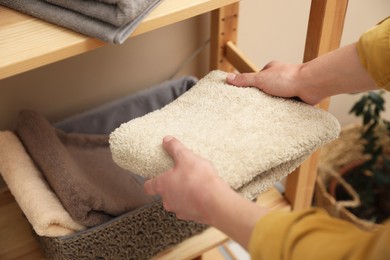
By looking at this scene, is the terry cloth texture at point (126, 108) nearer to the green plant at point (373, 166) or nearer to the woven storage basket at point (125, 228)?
the woven storage basket at point (125, 228)

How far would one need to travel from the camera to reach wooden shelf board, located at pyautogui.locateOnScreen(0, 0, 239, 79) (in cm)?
56

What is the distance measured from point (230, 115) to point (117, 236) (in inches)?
11.4

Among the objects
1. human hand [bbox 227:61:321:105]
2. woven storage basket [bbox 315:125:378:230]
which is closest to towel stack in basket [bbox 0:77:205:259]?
human hand [bbox 227:61:321:105]

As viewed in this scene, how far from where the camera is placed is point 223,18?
→ 1.03 metres

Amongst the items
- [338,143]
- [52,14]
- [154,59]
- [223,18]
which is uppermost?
[52,14]

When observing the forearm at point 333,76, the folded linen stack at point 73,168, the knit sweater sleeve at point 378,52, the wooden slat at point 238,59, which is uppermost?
the knit sweater sleeve at point 378,52

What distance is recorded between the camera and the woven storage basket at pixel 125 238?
0.77m

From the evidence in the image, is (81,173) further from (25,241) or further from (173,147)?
(173,147)

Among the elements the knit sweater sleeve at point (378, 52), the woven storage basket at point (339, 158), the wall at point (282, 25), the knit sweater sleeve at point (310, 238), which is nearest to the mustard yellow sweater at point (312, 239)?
the knit sweater sleeve at point (310, 238)

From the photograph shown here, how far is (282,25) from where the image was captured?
117 centimetres

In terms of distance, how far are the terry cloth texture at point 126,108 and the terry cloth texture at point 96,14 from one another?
39 cm

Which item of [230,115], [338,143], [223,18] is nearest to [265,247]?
[230,115]

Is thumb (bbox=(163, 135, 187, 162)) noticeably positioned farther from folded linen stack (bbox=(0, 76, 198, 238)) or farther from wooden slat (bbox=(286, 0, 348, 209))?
wooden slat (bbox=(286, 0, 348, 209))

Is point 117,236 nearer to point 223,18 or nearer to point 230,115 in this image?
point 230,115
